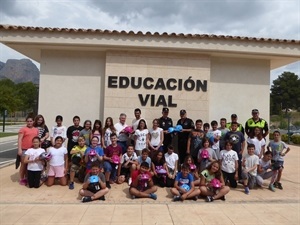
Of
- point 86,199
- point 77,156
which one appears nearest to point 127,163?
point 77,156

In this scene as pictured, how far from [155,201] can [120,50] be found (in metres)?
4.71

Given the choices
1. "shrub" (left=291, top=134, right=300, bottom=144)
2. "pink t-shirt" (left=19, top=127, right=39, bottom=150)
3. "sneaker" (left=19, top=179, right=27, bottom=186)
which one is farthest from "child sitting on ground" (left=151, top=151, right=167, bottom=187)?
"shrub" (left=291, top=134, right=300, bottom=144)

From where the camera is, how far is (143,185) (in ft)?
21.0

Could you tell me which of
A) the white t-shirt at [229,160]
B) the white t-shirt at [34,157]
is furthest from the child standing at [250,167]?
the white t-shirt at [34,157]

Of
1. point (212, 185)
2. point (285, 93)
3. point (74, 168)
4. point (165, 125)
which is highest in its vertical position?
point (285, 93)

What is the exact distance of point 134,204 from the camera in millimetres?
5902

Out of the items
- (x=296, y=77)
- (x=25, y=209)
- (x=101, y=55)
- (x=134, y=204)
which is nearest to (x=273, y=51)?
(x=101, y=55)

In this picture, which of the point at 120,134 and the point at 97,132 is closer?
the point at 97,132

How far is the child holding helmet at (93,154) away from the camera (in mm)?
7016

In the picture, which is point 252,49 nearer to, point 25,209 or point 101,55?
point 101,55

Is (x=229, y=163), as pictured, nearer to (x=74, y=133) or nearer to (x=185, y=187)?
(x=185, y=187)

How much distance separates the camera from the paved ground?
505 cm

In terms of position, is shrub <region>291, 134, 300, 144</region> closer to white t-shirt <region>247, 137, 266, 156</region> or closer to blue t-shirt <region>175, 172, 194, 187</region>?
white t-shirt <region>247, 137, 266, 156</region>

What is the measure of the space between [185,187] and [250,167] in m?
2.04
